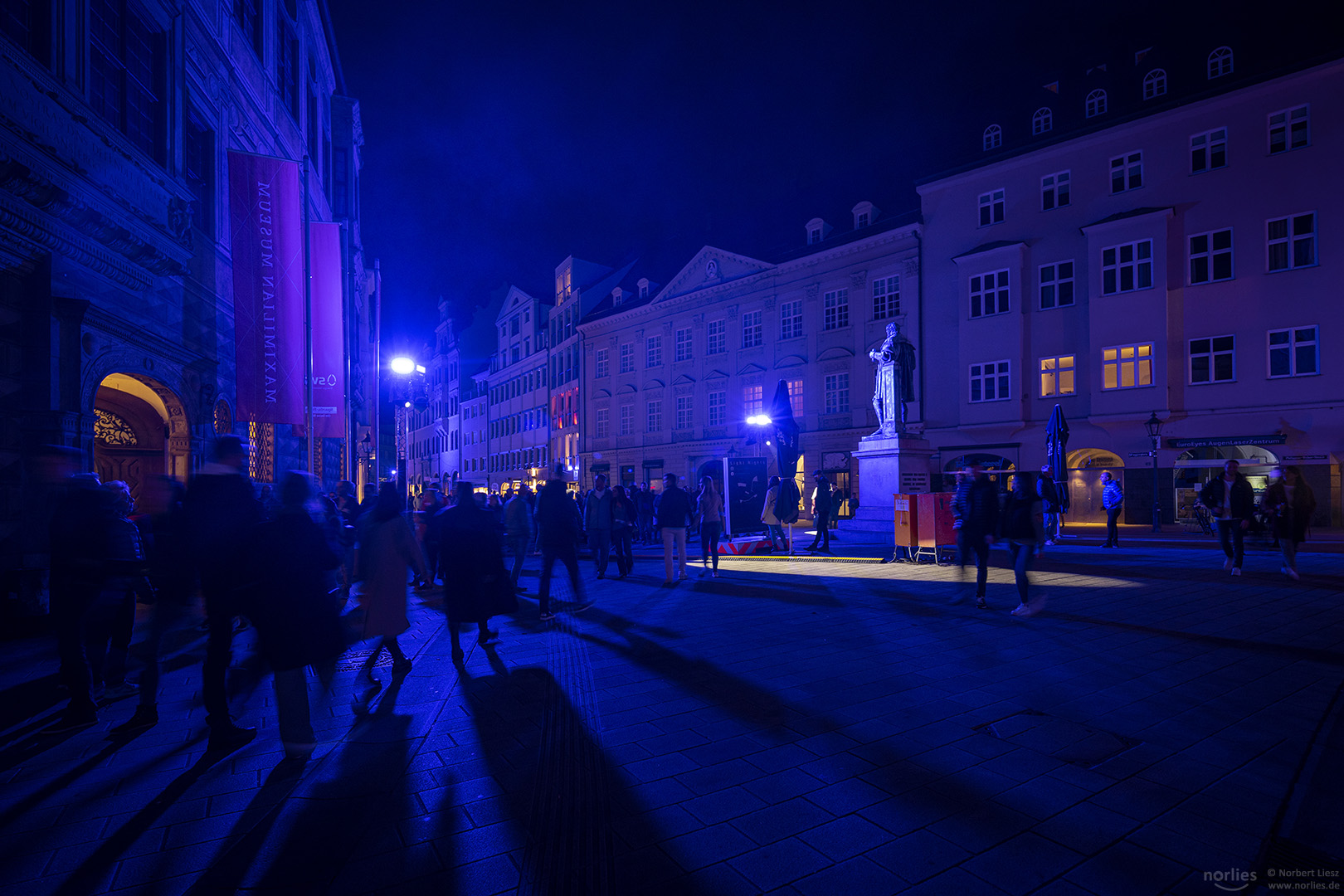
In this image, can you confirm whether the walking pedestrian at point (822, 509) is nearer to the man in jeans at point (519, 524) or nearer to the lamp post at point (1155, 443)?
the man in jeans at point (519, 524)

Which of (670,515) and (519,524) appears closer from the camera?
(519,524)

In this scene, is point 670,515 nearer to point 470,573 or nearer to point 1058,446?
point 470,573

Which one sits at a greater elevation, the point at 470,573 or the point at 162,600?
the point at 162,600

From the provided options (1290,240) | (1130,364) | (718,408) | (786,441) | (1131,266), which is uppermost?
(1290,240)

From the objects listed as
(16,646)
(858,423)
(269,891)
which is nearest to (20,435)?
(16,646)

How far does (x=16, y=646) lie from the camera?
754cm

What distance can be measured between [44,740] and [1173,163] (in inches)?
1328

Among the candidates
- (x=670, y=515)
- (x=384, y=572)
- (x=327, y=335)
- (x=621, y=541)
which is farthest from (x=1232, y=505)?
(x=327, y=335)

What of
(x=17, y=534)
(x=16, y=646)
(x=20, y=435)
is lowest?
(x=16, y=646)

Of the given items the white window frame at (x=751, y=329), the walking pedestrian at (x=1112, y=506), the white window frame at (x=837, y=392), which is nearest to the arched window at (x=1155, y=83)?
the white window frame at (x=837, y=392)

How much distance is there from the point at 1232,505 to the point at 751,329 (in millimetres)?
28887

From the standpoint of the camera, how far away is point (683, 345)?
137ft

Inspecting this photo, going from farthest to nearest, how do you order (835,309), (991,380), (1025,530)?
(835,309) < (991,380) < (1025,530)

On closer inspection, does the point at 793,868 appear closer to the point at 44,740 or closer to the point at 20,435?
the point at 44,740
